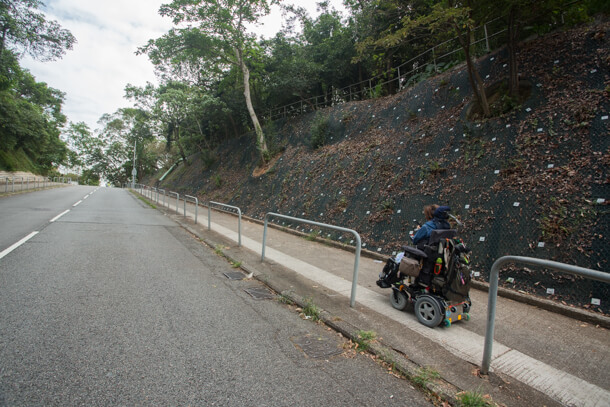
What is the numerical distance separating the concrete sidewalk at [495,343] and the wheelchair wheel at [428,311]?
0.09 metres

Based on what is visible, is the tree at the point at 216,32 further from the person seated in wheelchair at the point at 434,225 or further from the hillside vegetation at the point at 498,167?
the person seated in wheelchair at the point at 434,225

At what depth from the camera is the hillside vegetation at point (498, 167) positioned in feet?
16.0

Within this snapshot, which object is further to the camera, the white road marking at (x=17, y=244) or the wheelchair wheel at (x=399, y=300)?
the white road marking at (x=17, y=244)

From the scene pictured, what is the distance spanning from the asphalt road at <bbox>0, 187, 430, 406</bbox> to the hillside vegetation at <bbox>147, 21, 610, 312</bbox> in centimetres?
377

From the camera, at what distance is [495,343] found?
130 inches

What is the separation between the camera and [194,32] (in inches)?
643

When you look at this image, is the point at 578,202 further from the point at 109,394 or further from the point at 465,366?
the point at 109,394

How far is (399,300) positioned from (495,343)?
1169 mm

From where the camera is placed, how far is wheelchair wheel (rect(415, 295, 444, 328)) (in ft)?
11.6

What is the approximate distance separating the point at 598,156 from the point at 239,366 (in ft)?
21.1

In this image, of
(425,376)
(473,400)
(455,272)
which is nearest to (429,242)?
(455,272)

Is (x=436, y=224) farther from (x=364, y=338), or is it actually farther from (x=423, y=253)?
(x=364, y=338)

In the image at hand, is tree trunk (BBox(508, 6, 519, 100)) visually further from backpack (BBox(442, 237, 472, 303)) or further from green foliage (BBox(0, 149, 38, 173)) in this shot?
green foliage (BBox(0, 149, 38, 173))

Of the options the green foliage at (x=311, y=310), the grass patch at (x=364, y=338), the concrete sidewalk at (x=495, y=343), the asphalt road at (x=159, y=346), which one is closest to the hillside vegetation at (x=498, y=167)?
the concrete sidewalk at (x=495, y=343)
